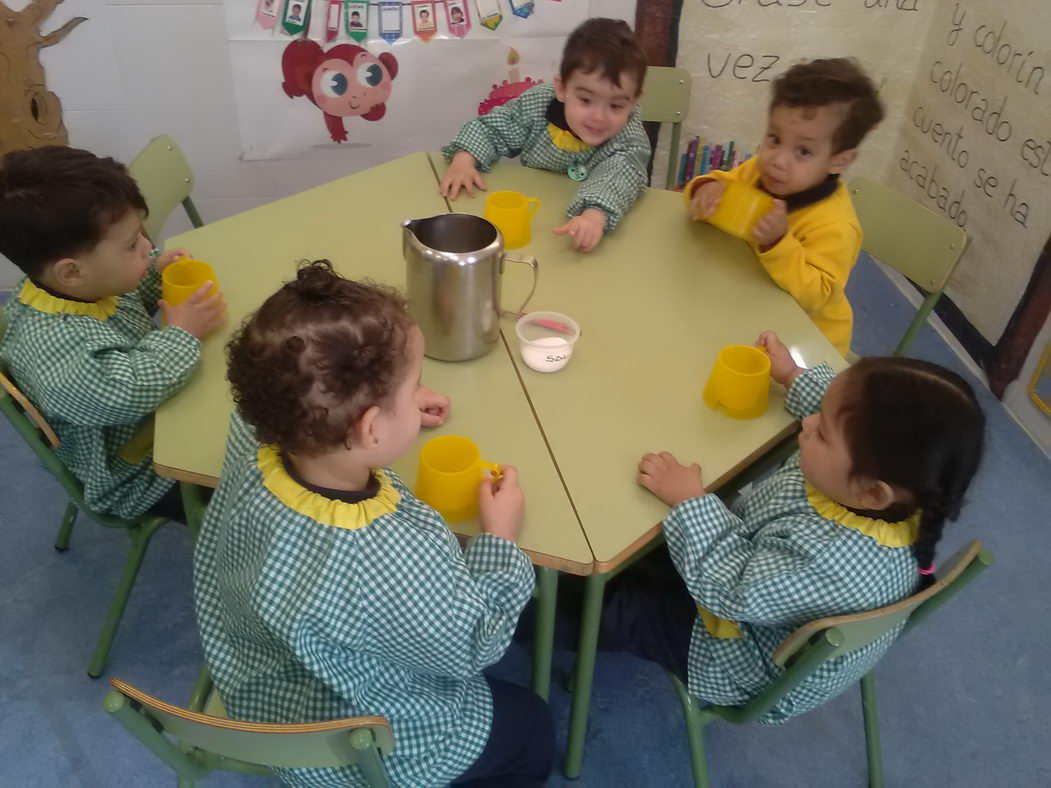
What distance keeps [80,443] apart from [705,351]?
3.87 ft

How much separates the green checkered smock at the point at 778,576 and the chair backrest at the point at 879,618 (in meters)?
0.06

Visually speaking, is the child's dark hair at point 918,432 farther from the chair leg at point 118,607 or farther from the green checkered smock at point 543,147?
the chair leg at point 118,607

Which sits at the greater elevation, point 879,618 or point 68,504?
point 879,618

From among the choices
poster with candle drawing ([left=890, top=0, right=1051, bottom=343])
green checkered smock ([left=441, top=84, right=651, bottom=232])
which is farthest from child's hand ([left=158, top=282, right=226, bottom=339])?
poster with candle drawing ([left=890, top=0, right=1051, bottom=343])

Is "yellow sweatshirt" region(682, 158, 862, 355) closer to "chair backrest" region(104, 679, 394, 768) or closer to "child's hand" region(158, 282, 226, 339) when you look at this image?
"child's hand" region(158, 282, 226, 339)

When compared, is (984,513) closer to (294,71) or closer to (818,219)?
(818,219)

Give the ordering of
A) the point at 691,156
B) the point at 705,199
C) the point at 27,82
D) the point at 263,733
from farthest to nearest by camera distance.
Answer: the point at 691,156
the point at 27,82
the point at 705,199
the point at 263,733

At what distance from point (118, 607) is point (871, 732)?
1.61 metres

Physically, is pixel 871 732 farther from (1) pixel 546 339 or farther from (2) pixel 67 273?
(2) pixel 67 273

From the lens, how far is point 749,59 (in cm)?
292

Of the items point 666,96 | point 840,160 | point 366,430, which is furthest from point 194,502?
point 666,96

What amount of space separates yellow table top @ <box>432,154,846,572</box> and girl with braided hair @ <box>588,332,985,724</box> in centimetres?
6

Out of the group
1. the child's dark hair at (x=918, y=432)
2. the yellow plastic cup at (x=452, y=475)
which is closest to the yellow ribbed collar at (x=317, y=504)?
the yellow plastic cup at (x=452, y=475)

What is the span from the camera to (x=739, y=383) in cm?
137
